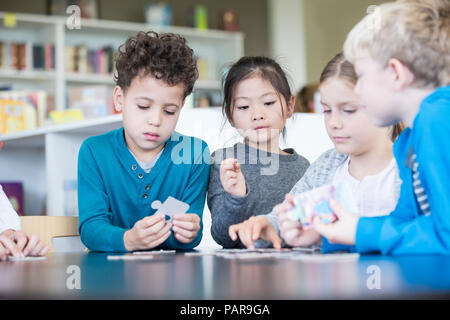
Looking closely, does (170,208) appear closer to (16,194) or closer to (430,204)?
(430,204)

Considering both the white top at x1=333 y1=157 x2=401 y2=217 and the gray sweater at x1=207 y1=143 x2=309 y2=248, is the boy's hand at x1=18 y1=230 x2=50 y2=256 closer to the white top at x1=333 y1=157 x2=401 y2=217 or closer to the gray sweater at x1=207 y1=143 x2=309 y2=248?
the gray sweater at x1=207 y1=143 x2=309 y2=248

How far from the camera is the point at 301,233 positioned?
906 mm

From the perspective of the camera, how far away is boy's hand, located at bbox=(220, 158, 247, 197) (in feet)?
3.81

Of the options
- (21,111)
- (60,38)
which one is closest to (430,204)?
(21,111)

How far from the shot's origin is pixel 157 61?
131 cm

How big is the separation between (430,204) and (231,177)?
487 millimetres

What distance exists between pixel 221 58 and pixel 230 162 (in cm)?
461

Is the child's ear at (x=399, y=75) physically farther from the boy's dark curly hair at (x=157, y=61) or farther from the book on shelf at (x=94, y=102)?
the book on shelf at (x=94, y=102)

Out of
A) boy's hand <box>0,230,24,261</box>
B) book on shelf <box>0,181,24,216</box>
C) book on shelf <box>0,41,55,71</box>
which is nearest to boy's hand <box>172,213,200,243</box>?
boy's hand <box>0,230,24,261</box>

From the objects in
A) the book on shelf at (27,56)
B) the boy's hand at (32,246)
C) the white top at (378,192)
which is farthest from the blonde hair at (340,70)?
the book on shelf at (27,56)

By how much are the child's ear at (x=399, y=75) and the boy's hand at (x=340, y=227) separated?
188mm

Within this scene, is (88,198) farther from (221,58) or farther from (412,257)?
(221,58)

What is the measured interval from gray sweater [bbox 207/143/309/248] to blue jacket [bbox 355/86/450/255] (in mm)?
453
